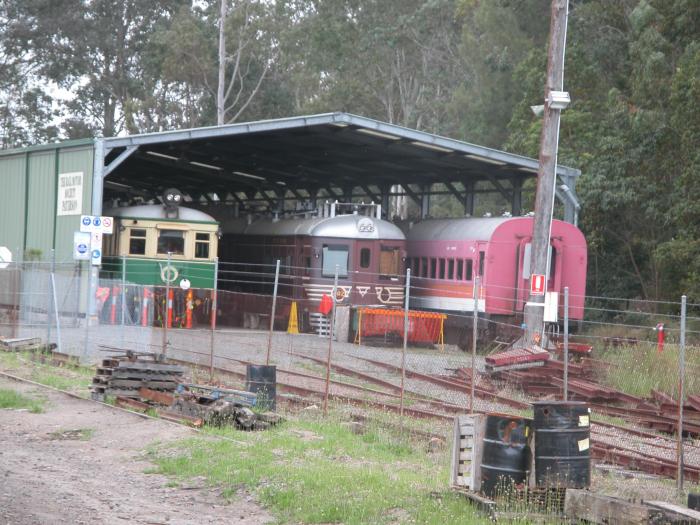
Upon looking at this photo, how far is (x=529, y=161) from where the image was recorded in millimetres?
32469

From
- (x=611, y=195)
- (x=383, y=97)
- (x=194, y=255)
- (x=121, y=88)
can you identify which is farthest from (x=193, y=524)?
(x=121, y=88)

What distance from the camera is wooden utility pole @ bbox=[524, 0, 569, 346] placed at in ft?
77.3

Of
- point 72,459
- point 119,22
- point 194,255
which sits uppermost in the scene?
point 119,22

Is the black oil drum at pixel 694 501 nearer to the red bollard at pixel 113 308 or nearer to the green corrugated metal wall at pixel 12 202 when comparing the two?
the red bollard at pixel 113 308

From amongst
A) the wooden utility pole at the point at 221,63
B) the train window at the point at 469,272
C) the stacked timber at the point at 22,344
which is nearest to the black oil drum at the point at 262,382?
the stacked timber at the point at 22,344

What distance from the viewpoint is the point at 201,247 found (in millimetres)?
32906

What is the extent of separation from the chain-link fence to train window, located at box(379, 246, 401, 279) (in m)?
0.41

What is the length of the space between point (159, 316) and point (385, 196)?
16.3 m

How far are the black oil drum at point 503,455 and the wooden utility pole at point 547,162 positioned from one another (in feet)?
42.2

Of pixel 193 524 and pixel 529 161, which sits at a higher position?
pixel 529 161

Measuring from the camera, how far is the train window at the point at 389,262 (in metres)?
32.8

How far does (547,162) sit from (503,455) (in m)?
14.4

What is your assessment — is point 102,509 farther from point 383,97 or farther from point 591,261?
point 383,97

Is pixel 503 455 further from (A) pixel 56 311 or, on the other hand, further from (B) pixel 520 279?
(B) pixel 520 279
